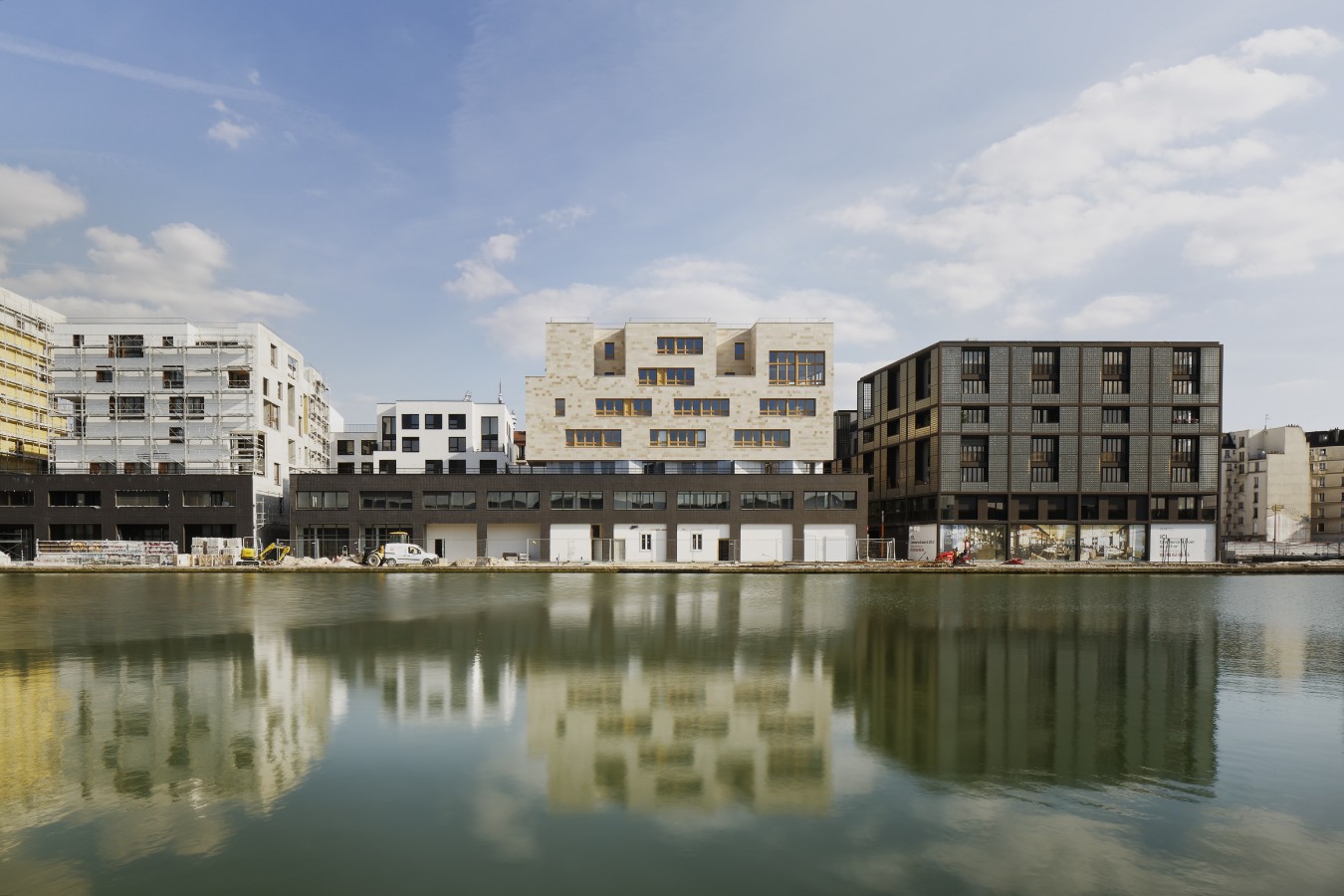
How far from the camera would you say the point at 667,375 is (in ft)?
244

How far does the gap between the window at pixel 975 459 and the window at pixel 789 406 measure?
19513 mm

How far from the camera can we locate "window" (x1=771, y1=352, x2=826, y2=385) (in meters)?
74.2

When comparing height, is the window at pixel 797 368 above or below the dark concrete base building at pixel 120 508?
above

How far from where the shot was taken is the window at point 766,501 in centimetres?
7206

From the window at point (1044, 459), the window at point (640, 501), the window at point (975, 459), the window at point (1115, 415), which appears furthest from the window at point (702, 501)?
the window at point (1115, 415)

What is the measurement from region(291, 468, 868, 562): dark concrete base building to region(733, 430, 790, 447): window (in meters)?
3.46

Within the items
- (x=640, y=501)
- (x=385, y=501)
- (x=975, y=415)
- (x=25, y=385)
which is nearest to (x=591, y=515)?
(x=640, y=501)

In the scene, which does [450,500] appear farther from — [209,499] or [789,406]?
[789,406]

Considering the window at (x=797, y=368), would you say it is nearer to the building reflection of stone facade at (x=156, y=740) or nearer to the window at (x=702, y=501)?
the window at (x=702, y=501)

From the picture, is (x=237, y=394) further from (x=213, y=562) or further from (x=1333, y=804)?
(x=1333, y=804)

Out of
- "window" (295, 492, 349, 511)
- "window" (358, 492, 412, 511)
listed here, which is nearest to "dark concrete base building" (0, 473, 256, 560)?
"window" (295, 492, 349, 511)

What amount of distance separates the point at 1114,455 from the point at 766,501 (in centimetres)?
4025

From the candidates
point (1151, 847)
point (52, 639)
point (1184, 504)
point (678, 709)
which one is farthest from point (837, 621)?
point (1184, 504)

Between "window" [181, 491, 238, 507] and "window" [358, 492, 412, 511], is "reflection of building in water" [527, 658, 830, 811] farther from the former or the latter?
"window" [181, 491, 238, 507]
